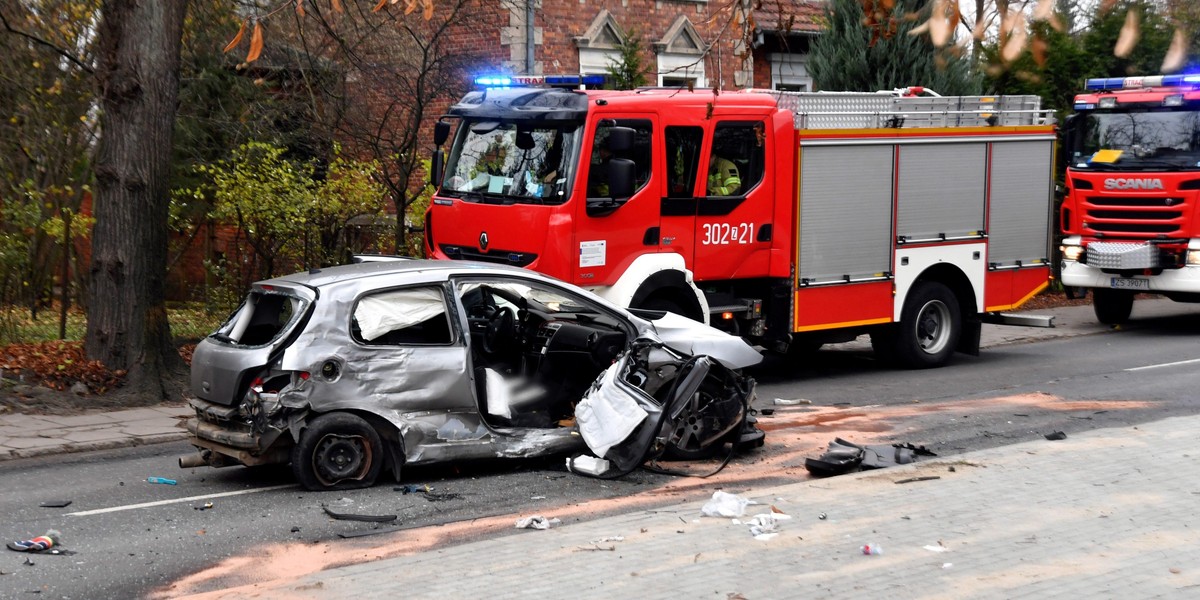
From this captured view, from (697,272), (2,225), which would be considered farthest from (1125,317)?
(2,225)

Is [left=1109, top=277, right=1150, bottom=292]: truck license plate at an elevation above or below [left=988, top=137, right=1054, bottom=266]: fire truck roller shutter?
below

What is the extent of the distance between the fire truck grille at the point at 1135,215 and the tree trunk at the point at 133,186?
1234 cm

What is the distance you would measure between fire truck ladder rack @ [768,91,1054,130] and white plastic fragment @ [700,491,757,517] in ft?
19.8

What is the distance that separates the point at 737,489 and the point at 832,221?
17.9 ft

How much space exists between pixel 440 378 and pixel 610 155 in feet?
13.0

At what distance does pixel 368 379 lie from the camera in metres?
8.21

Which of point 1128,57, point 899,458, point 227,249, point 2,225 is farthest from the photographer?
point 1128,57

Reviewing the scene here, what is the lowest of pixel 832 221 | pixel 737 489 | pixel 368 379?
pixel 737 489

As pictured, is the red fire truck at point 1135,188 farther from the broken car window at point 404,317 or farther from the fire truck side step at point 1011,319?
the broken car window at point 404,317

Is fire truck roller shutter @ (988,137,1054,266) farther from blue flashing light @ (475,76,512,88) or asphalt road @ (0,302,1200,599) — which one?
blue flashing light @ (475,76,512,88)

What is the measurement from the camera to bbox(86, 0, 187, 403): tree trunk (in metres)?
11.7

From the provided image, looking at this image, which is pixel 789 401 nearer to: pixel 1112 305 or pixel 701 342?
pixel 701 342

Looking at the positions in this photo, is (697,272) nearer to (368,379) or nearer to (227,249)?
(368,379)

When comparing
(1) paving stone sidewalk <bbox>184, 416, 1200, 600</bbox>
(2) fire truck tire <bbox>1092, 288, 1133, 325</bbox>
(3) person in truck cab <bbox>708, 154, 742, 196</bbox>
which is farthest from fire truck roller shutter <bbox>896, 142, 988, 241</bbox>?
(1) paving stone sidewalk <bbox>184, 416, 1200, 600</bbox>
